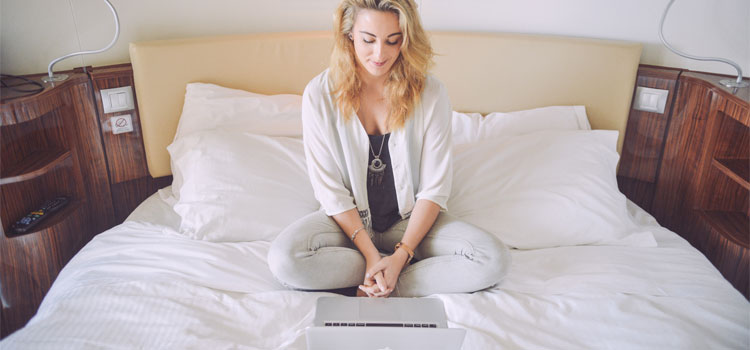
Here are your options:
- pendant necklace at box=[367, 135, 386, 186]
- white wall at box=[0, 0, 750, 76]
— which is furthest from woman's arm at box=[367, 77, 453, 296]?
white wall at box=[0, 0, 750, 76]

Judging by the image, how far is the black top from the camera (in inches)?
61.0

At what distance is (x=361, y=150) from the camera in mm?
1514

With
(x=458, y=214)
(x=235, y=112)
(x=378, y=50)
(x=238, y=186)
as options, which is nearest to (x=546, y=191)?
(x=458, y=214)

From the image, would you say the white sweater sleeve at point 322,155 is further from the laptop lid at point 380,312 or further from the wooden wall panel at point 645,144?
the wooden wall panel at point 645,144

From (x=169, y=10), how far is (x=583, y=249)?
5.73ft

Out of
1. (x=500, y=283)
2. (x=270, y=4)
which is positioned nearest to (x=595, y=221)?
(x=500, y=283)

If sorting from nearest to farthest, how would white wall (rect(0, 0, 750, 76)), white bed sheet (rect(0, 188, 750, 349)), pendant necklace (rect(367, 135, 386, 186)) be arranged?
white bed sheet (rect(0, 188, 750, 349)) < pendant necklace (rect(367, 135, 386, 186)) < white wall (rect(0, 0, 750, 76))

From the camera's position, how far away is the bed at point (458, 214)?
1216 millimetres

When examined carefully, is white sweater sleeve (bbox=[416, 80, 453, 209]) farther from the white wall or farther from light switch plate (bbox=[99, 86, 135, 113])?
light switch plate (bbox=[99, 86, 135, 113])

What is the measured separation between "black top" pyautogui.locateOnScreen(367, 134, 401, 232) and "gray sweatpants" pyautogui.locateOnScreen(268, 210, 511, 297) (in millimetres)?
159

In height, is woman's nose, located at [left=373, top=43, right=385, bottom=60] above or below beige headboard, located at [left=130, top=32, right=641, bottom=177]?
above

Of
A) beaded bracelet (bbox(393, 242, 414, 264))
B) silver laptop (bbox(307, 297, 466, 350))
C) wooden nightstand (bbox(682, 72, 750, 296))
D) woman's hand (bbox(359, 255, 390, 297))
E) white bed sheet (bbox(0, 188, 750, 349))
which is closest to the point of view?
silver laptop (bbox(307, 297, 466, 350))

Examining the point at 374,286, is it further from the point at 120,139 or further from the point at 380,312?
the point at 120,139

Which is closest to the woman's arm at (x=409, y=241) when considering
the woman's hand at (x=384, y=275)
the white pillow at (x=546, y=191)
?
the woman's hand at (x=384, y=275)
